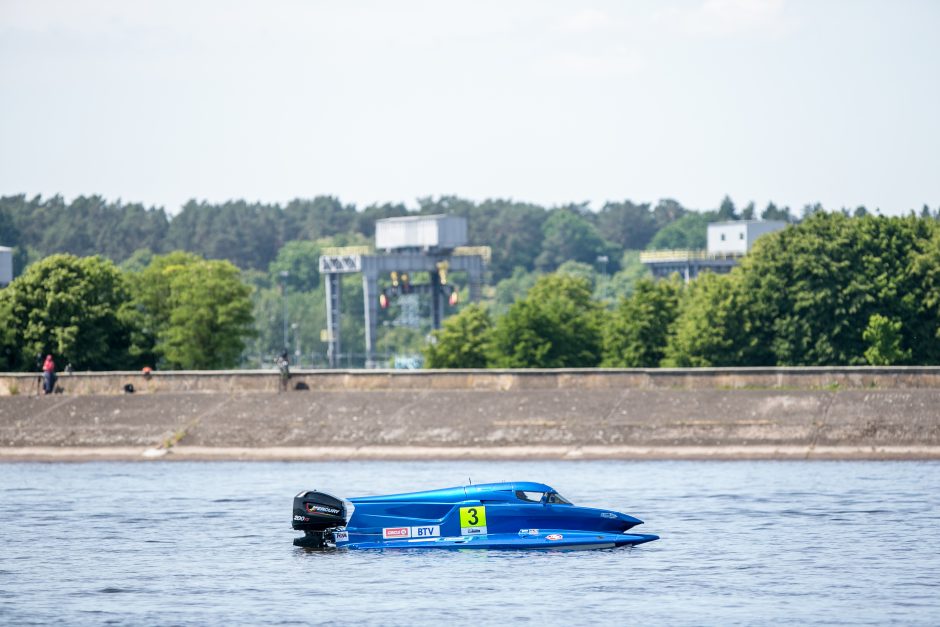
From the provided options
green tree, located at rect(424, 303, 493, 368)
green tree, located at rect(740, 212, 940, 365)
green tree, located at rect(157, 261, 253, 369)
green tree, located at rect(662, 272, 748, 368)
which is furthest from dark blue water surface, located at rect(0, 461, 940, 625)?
green tree, located at rect(424, 303, 493, 368)

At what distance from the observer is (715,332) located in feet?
394

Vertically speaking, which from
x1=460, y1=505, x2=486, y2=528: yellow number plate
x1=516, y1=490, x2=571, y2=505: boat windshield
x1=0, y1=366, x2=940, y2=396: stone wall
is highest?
x1=0, y1=366, x2=940, y2=396: stone wall

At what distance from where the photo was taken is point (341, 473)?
83875 millimetres

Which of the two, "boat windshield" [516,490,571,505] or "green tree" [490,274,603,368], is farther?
"green tree" [490,274,603,368]

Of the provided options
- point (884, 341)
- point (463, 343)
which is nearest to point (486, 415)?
point (884, 341)

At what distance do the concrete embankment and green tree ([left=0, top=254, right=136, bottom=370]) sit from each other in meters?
14.4

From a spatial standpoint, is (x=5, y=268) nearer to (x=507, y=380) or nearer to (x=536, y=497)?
(x=507, y=380)

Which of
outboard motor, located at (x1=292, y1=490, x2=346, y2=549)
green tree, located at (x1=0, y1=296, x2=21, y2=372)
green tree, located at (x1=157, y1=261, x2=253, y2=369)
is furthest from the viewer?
green tree, located at (x1=157, y1=261, x2=253, y2=369)

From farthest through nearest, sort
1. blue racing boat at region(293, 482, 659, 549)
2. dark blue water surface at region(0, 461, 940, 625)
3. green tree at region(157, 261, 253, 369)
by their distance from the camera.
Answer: green tree at region(157, 261, 253, 369) < blue racing boat at region(293, 482, 659, 549) < dark blue water surface at region(0, 461, 940, 625)

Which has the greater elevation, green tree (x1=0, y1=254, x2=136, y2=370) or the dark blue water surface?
green tree (x1=0, y1=254, x2=136, y2=370)

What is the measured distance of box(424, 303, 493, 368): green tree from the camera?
485 feet

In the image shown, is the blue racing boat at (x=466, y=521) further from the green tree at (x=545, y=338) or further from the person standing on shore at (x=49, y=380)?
the green tree at (x=545, y=338)

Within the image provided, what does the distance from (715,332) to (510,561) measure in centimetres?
6887

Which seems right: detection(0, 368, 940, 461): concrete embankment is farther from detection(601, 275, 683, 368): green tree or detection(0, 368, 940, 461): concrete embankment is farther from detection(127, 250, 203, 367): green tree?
detection(127, 250, 203, 367): green tree
